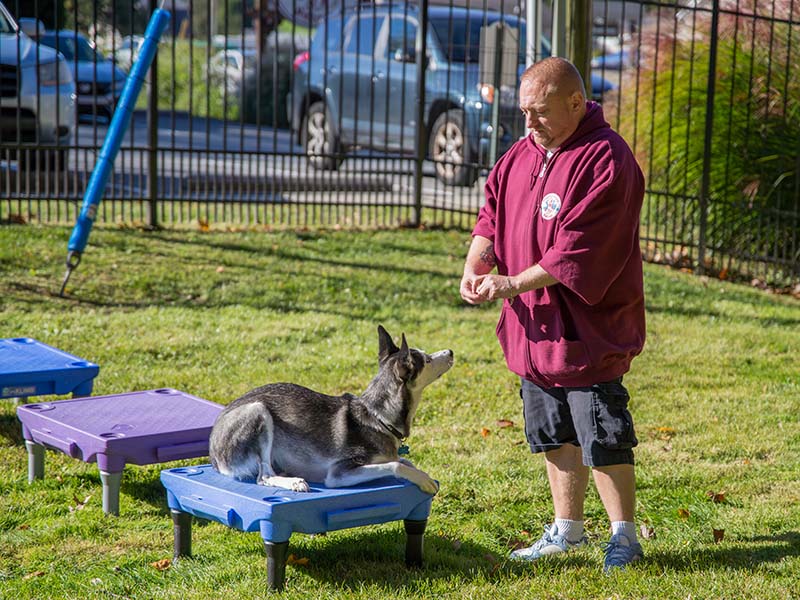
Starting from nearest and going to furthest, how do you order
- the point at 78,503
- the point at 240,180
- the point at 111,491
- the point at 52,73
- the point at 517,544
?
the point at 517,544, the point at 111,491, the point at 78,503, the point at 52,73, the point at 240,180

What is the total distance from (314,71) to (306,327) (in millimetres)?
6811

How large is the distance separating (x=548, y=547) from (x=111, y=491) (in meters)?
1.87

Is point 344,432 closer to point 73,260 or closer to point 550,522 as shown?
point 550,522

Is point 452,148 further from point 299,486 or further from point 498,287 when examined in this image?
point 299,486

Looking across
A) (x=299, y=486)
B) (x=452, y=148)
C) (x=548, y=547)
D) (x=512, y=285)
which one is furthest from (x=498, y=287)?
→ (x=452, y=148)

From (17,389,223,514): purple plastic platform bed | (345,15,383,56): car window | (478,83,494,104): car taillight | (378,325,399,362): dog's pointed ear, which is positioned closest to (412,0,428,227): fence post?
(478,83,494,104): car taillight

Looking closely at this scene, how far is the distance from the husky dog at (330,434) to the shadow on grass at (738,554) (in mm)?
980

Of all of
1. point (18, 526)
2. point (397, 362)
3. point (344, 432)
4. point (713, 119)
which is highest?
point (713, 119)

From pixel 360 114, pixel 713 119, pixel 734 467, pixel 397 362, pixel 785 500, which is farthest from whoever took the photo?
pixel 360 114

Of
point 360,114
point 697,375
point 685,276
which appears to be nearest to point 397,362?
point 697,375

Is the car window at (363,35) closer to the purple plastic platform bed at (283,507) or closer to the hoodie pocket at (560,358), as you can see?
the hoodie pocket at (560,358)

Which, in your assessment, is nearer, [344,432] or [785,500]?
[344,432]

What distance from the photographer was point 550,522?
4.93m

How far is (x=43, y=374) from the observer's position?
18.5ft
